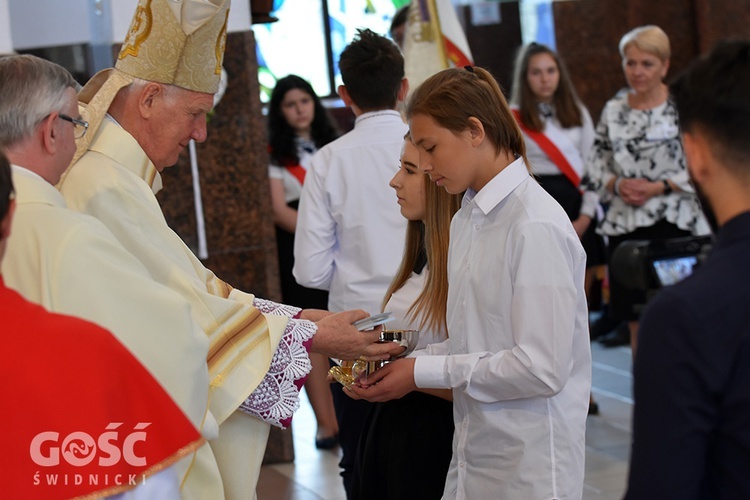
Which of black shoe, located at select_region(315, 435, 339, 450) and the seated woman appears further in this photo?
black shoe, located at select_region(315, 435, 339, 450)

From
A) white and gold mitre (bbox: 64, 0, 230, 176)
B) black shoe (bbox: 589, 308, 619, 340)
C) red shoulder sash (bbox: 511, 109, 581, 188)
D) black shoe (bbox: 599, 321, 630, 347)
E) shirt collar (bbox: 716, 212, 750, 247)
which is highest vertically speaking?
white and gold mitre (bbox: 64, 0, 230, 176)

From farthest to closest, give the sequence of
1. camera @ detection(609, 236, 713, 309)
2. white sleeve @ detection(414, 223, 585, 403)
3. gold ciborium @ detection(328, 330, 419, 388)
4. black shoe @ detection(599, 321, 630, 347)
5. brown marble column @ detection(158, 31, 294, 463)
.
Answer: black shoe @ detection(599, 321, 630, 347) < brown marble column @ detection(158, 31, 294, 463) < camera @ detection(609, 236, 713, 309) < gold ciborium @ detection(328, 330, 419, 388) < white sleeve @ detection(414, 223, 585, 403)

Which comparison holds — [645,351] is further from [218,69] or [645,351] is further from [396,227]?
[396,227]

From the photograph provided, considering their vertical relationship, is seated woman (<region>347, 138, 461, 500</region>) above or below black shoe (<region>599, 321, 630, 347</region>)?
above

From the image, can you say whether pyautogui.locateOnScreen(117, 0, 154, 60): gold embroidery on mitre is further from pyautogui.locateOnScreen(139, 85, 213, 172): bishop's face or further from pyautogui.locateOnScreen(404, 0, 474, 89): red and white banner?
pyautogui.locateOnScreen(404, 0, 474, 89): red and white banner

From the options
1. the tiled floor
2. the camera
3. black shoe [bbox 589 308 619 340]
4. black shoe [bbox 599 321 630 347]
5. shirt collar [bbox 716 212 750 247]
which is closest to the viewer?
shirt collar [bbox 716 212 750 247]

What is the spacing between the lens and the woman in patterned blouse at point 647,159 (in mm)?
5379

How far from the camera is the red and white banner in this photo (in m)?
5.40

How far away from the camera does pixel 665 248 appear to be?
3988 mm

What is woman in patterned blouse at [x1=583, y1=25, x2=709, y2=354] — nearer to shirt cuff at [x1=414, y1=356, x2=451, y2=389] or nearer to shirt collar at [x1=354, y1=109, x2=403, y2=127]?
shirt collar at [x1=354, y1=109, x2=403, y2=127]

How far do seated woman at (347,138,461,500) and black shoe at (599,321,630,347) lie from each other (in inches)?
187

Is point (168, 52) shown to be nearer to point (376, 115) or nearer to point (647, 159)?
point (376, 115)

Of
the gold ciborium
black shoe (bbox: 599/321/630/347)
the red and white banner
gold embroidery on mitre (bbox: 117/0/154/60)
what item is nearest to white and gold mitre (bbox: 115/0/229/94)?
gold embroidery on mitre (bbox: 117/0/154/60)

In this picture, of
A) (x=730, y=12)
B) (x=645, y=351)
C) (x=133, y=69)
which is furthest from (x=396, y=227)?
(x=730, y=12)
